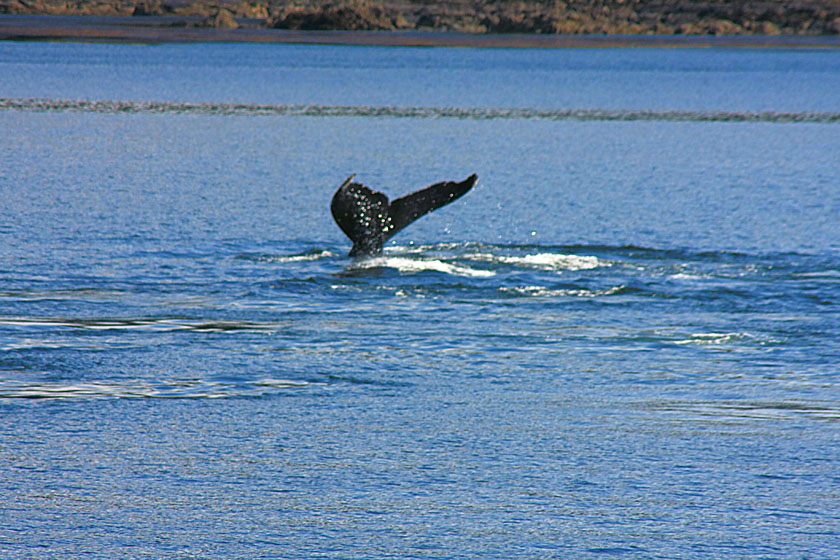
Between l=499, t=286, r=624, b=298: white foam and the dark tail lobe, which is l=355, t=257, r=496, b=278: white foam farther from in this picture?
l=499, t=286, r=624, b=298: white foam

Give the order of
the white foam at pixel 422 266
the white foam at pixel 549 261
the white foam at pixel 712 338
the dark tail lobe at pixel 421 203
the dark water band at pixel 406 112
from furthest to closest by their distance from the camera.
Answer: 1. the dark water band at pixel 406 112
2. the white foam at pixel 549 261
3. the dark tail lobe at pixel 421 203
4. the white foam at pixel 422 266
5. the white foam at pixel 712 338

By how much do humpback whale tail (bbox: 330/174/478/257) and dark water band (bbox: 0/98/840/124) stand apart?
72.0 ft

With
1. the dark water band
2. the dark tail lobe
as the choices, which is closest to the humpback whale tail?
the dark tail lobe

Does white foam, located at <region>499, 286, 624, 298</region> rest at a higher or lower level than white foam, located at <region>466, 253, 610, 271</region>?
higher

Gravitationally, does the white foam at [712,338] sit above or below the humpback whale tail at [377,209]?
below

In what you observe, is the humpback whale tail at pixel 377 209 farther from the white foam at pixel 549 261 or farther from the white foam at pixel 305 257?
the white foam at pixel 549 261

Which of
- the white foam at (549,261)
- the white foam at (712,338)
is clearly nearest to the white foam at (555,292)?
the white foam at (549,261)

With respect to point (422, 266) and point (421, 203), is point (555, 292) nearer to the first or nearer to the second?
point (422, 266)

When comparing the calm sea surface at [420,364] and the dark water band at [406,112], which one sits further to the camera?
the dark water band at [406,112]

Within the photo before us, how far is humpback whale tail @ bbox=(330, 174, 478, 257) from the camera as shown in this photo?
39.0 feet

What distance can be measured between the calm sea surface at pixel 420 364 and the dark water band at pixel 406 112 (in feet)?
39.7

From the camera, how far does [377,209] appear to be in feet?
39.5

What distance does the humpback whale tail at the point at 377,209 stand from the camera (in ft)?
39.0

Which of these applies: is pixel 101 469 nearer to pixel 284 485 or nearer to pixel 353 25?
pixel 284 485
